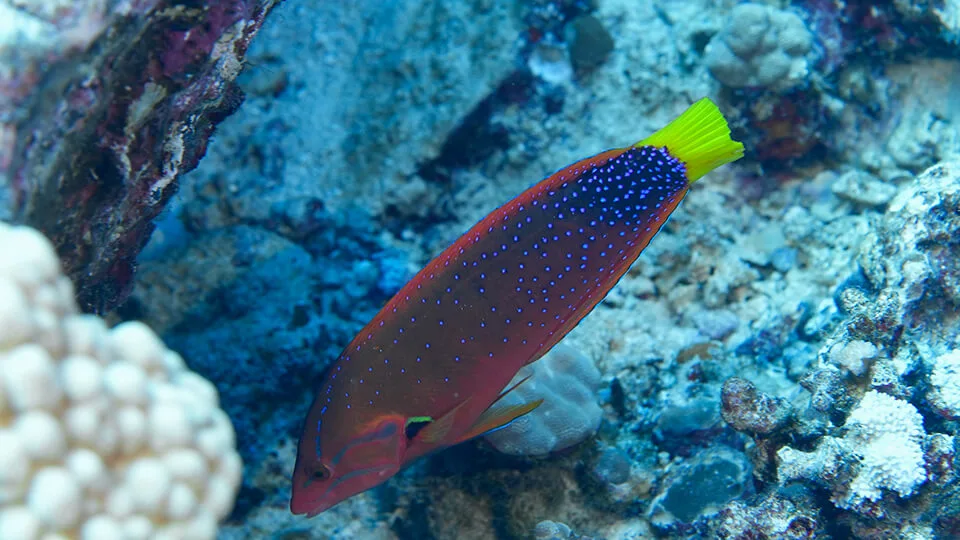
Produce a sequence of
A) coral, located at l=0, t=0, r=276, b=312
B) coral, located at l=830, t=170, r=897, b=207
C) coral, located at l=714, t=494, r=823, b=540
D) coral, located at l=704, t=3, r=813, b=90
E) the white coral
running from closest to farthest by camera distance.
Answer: coral, located at l=0, t=0, r=276, b=312
the white coral
coral, located at l=714, t=494, r=823, b=540
coral, located at l=704, t=3, r=813, b=90
coral, located at l=830, t=170, r=897, b=207

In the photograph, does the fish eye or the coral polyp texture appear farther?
the fish eye

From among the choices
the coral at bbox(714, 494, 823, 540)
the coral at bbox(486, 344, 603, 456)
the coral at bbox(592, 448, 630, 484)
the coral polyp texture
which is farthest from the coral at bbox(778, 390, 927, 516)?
the coral polyp texture

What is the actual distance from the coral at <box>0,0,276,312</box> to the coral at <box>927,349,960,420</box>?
3594mm

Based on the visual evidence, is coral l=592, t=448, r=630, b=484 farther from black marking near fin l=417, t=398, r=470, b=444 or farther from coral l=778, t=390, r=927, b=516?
black marking near fin l=417, t=398, r=470, b=444

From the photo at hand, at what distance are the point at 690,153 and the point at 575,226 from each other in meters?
0.71

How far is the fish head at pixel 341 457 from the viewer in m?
3.17

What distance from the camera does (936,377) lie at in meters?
3.13

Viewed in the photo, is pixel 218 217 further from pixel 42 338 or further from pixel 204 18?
pixel 42 338

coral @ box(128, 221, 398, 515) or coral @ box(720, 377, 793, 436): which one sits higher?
coral @ box(720, 377, 793, 436)

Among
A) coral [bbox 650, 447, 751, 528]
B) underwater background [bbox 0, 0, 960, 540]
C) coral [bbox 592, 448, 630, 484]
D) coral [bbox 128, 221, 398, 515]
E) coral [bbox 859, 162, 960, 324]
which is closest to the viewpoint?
underwater background [bbox 0, 0, 960, 540]

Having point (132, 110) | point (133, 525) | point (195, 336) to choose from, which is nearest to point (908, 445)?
point (133, 525)

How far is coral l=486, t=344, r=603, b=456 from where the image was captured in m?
3.71

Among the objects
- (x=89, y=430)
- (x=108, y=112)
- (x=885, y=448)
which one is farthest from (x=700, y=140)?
(x=89, y=430)

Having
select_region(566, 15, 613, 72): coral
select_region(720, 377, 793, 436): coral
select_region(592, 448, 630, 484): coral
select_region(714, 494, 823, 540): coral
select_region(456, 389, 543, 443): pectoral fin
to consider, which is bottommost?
select_region(592, 448, 630, 484): coral
